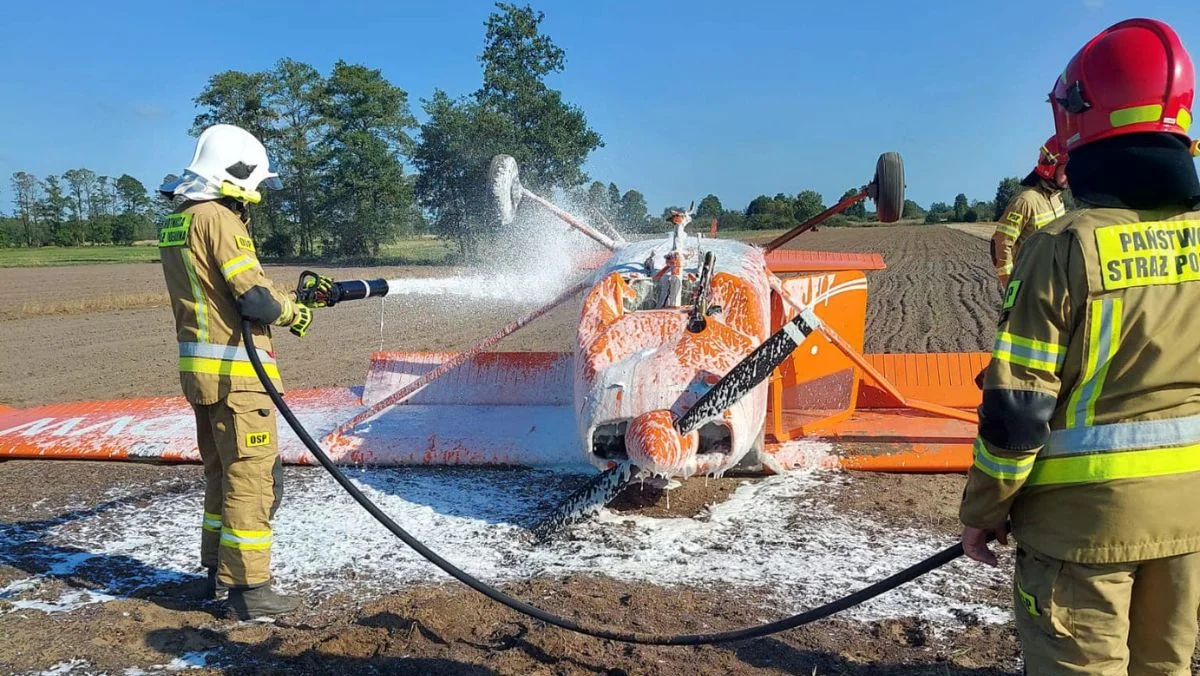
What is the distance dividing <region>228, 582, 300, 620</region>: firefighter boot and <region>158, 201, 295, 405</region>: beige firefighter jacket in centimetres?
93

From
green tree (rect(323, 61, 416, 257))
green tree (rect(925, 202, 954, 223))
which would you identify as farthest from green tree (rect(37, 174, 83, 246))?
green tree (rect(925, 202, 954, 223))

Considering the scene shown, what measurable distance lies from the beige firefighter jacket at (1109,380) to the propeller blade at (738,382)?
7.15ft

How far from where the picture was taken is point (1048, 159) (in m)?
6.27

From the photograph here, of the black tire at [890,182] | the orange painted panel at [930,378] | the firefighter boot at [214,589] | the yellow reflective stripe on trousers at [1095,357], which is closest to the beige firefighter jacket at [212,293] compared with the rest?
the firefighter boot at [214,589]

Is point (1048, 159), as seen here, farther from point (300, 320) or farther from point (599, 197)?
point (599, 197)

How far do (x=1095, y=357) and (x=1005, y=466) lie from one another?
1.06ft

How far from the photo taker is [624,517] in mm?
5312

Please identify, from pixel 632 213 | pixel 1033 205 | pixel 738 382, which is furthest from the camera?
pixel 632 213

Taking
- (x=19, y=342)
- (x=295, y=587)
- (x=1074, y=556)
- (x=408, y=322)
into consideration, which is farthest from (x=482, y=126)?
(x=1074, y=556)

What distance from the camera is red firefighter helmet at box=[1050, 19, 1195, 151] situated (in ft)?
6.73

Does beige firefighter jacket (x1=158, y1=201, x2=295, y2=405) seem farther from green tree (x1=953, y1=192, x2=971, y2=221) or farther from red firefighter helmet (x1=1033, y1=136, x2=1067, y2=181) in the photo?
green tree (x1=953, y1=192, x2=971, y2=221)

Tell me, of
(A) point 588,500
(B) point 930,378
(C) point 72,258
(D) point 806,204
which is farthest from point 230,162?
(D) point 806,204

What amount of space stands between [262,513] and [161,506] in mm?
1970

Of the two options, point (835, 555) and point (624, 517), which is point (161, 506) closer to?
point (624, 517)
